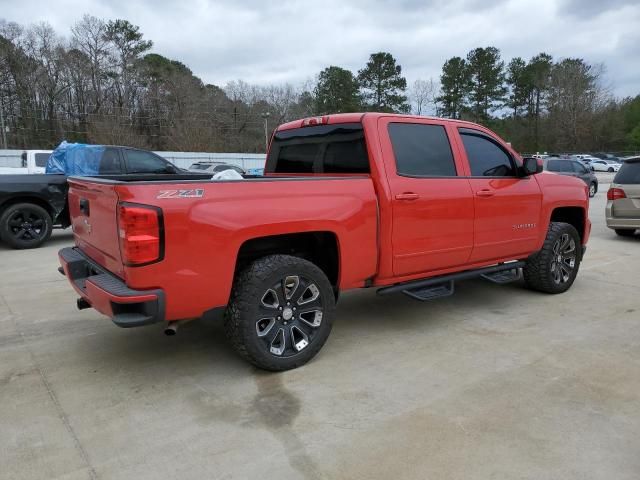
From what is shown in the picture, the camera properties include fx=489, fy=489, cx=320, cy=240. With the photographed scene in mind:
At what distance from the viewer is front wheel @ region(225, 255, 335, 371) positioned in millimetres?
3418

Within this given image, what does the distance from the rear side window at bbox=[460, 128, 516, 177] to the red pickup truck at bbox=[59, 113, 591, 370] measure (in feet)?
0.05

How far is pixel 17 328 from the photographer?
4695 mm

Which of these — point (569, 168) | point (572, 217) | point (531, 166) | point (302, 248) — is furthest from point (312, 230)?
point (569, 168)

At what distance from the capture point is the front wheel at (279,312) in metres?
3.42

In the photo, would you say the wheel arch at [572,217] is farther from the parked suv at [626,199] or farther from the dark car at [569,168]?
the dark car at [569,168]

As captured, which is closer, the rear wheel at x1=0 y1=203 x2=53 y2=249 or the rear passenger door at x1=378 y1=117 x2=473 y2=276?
the rear passenger door at x1=378 y1=117 x2=473 y2=276

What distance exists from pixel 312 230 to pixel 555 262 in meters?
3.52

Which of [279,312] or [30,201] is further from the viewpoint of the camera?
[30,201]

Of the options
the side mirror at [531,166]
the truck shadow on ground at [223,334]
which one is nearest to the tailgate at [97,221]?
the truck shadow on ground at [223,334]

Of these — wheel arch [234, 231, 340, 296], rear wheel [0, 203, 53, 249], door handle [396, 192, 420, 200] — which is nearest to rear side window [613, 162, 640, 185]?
door handle [396, 192, 420, 200]

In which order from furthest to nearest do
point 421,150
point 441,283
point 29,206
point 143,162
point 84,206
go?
point 143,162, point 29,206, point 441,283, point 421,150, point 84,206

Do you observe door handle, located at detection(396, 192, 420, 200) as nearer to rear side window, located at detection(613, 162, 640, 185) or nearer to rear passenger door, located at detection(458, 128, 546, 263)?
rear passenger door, located at detection(458, 128, 546, 263)

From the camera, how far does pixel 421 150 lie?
438cm

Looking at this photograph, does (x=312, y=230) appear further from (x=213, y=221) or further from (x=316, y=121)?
(x=316, y=121)
